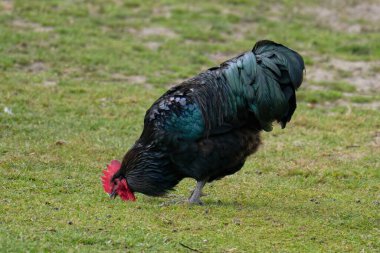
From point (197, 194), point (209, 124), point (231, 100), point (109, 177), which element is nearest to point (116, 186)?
point (109, 177)

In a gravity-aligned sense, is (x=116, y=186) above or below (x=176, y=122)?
below

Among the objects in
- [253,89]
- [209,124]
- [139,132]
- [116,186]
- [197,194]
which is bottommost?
[139,132]

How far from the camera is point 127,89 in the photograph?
16.3 metres

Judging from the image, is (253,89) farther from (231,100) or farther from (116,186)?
(116,186)

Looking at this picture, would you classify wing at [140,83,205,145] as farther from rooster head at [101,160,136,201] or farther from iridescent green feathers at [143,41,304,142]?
rooster head at [101,160,136,201]

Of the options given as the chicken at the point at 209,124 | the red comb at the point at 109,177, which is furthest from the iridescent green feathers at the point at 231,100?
the red comb at the point at 109,177

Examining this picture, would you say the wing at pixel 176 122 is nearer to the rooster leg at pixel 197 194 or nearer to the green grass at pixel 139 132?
the rooster leg at pixel 197 194

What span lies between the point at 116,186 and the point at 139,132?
414cm

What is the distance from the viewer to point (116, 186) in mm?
9930

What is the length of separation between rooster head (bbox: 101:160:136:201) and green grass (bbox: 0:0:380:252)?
7.9 inches

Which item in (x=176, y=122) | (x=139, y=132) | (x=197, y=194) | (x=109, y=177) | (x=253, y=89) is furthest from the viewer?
(x=139, y=132)

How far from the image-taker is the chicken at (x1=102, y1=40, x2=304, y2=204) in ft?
32.0

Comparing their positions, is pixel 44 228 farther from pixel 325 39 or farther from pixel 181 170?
pixel 325 39

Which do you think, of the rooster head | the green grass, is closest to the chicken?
the rooster head
